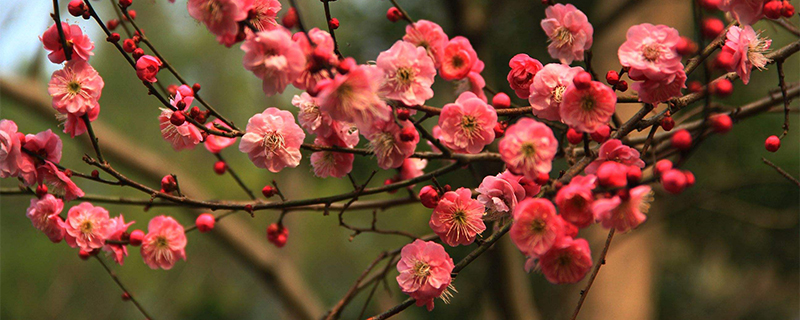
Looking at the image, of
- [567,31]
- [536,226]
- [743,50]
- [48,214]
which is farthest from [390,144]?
[48,214]

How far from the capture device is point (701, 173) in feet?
9.36

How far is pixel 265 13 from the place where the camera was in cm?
74

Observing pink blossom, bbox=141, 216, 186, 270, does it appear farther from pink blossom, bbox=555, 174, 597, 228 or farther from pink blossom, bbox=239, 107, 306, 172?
pink blossom, bbox=555, 174, 597, 228

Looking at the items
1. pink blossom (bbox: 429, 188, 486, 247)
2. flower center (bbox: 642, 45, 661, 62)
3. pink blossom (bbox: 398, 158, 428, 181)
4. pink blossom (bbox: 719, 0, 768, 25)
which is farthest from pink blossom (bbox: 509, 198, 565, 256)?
pink blossom (bbox: 398, 158, 428, 181)

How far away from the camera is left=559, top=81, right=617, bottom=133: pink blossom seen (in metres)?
0.65

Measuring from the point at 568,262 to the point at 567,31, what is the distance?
0.37 metres

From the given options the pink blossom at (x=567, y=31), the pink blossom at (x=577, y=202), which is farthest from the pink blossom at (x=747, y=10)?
the pink blossom at (x=577, y=202)

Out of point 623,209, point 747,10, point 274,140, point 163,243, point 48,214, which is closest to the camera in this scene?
point 623,209

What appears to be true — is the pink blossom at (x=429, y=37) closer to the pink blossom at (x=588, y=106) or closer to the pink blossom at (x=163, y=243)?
the pink blossom at (x=588, y=106)

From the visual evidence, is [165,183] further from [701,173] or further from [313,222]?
[313,222]

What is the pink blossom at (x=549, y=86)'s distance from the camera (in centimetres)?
73

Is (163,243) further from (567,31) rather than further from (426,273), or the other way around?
(567,31)

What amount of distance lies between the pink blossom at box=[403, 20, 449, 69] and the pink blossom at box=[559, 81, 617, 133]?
208mm

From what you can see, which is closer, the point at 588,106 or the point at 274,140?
the point at 588,106
